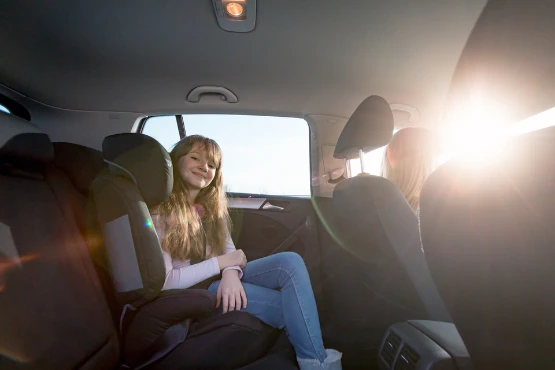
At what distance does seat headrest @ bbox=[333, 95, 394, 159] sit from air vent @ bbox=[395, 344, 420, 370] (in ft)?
3.15

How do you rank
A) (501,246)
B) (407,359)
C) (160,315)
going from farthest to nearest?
(160,315) → (407,359) → (501,246)

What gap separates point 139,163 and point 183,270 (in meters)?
0.55

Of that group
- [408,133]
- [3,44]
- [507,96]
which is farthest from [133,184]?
[408,133]

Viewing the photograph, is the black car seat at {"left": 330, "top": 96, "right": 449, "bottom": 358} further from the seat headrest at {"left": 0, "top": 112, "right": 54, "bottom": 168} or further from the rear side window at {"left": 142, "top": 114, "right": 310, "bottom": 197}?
the seat headrest at {"left": 0, "top": 112, "right": 54, "bottom": 168}

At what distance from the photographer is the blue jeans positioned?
4.90 feet

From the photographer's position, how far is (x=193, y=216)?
1.75m

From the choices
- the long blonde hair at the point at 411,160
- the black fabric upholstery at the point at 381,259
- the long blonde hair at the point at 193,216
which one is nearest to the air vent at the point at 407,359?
the black fabric upholstery at the point at 381,259

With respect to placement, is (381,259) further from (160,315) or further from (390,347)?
(160,315)

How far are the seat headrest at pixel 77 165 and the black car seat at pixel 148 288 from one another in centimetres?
9

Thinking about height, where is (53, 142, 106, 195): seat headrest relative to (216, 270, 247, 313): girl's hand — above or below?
above

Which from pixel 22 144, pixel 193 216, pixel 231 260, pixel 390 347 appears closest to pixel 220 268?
pixel 231 260

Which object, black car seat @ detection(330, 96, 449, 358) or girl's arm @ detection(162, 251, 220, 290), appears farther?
girl's arm @ detection(162, 251, 220, 290)

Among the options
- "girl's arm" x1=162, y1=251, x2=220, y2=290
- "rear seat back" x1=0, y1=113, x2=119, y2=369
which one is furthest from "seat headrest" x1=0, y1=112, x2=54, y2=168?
"girl's arm" x1=162, y1=251, x2=220, y2=290

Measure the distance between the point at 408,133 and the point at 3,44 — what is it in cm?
223
